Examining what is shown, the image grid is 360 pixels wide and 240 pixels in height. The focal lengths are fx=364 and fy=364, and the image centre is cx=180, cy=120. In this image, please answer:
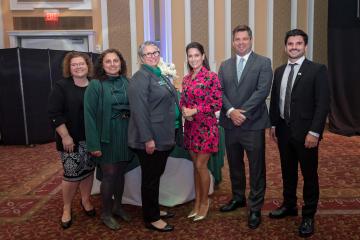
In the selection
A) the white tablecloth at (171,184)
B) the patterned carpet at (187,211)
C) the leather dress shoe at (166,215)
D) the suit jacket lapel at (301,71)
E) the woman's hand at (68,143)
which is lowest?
the patterned carpet at (187,211)

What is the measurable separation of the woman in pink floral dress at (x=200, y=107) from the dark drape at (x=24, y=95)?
418 cm

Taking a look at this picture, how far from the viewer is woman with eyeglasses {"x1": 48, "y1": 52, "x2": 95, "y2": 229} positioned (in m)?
2.66

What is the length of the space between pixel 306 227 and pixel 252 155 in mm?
623

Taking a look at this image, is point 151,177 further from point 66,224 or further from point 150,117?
point 66,224

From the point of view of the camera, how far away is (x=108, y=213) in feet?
9.20

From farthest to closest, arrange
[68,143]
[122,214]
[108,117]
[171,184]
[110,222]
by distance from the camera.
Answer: [171,184]
[122,214]
[110,222]
[68,143]
[108,117]

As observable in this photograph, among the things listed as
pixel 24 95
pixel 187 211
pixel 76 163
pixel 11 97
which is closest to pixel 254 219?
pixel 187 211

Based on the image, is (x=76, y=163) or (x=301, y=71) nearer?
(x=301, y=71)

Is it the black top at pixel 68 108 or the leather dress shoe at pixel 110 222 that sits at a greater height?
the black top at pixel 68 108

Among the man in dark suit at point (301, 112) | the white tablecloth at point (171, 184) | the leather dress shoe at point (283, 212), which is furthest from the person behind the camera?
the white tablecloth at point (171, 184)

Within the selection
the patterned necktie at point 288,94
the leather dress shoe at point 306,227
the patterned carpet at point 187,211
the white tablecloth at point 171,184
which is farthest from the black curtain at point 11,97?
the leather dress shoe at point 306,227

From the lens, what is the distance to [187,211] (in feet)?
10.1

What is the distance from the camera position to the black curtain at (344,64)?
671cm

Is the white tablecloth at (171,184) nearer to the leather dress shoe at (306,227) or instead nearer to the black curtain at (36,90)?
the leather dress shoe at (306,227)
